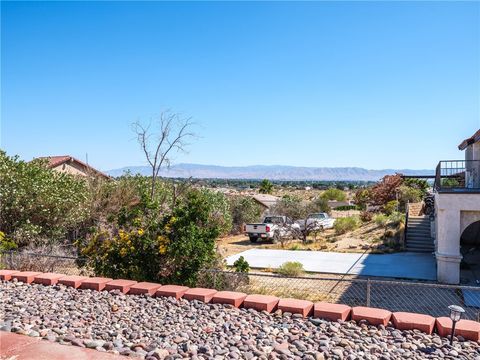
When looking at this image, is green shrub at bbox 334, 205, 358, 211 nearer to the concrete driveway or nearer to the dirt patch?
the dirt patch

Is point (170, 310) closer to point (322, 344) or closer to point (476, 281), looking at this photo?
point (322, 344)

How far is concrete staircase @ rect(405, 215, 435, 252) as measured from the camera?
61.9 ft

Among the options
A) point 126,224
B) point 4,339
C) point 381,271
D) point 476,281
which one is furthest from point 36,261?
point 476,281

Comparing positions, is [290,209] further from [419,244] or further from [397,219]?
[419,244]

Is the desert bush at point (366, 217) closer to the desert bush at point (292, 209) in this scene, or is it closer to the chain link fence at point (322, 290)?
the desert bush at point (292, 209)

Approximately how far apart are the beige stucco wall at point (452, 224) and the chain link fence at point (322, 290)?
29.5 inches

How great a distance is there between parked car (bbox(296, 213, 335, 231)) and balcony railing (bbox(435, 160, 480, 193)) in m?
8.58

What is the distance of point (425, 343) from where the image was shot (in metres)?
4.40

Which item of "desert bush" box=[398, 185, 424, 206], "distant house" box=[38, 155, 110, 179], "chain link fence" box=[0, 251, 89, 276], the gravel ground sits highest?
"distant house" box=[38, 155, 110, 179]

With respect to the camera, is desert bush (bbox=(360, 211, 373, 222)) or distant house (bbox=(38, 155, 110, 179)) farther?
desert bush (bbox=(360, 211, 373, 222))

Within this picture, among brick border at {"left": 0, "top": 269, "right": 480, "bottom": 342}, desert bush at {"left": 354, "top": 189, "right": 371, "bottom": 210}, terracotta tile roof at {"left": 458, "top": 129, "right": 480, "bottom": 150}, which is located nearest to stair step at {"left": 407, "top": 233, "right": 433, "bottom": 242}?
terracotta tile roof at {"left": 458, "top": 129, "right": 480, "bottom": 150}

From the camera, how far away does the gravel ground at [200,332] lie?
4.14 metres

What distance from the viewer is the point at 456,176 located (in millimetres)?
18500

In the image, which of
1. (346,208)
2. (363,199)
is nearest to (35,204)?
(363,199)
